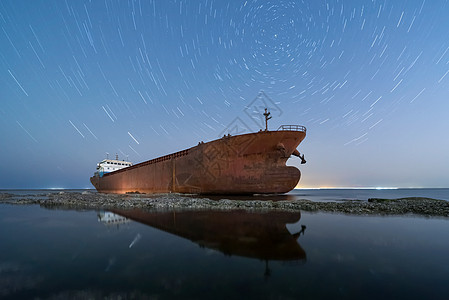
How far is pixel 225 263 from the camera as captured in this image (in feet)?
8.63

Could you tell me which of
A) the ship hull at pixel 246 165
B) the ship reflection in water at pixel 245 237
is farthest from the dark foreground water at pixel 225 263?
the ship hull at pixel 246 165

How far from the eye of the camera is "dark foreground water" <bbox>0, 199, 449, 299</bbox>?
1.94 metres

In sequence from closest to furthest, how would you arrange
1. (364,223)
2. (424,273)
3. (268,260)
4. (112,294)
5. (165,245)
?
(112,294), (424,273), (268,260), (165,245), (364,223)

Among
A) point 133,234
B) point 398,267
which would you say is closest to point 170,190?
point 133,234

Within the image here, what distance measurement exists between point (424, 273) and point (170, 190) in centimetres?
2081

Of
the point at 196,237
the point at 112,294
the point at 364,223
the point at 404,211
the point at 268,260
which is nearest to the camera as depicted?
the point at 112,294

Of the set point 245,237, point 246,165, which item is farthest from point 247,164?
point 245,237

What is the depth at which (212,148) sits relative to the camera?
17516mm

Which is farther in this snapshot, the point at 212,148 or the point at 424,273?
the point at 212,148

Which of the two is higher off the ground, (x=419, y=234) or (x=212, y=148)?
(x=212, y=148)

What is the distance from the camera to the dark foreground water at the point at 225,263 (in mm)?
1936

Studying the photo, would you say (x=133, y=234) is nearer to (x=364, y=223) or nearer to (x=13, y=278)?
(x=13, y=278)

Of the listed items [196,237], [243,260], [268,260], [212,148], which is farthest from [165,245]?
[212,148]

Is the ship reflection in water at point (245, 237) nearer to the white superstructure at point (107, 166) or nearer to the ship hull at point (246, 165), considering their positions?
the ship hull at point (246, 165)
